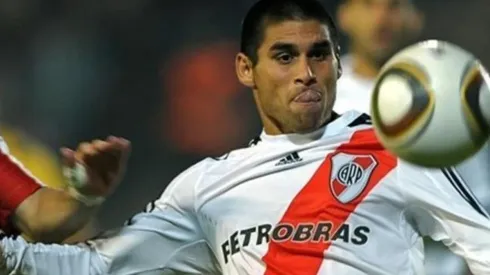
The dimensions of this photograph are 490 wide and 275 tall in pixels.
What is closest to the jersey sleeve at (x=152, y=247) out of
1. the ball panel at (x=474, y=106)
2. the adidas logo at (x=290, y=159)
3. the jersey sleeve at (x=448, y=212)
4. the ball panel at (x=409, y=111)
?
the adidas logo at (x=290, y=159)

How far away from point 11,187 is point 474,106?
3.99ft

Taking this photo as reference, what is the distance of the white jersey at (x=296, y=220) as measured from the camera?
11.5 feet

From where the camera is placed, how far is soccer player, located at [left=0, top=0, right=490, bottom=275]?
353 centimetres

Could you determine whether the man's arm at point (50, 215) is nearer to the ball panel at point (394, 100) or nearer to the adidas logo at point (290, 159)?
the adidas logo at point (290, 159)

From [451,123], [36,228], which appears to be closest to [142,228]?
[36,228]

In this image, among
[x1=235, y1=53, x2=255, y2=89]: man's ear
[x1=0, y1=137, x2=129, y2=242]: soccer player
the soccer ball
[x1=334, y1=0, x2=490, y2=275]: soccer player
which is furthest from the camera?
[x1=334, y1=0, x2=490, y2=275]: soccer player

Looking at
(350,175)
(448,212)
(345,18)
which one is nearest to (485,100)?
(448,212)

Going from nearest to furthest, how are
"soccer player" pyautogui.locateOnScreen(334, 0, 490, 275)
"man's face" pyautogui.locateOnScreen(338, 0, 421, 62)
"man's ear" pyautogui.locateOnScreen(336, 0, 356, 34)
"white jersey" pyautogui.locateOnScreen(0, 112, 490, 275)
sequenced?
"white jersey" pyautogui.locateOnScreen(0, 112, 490, 275) < "soccer player" pyautogui.locateOnScreen(334, 0, 490, 275) < "man's face" pyautogui.locateOnScreen(338, 0, 421, 62) < "man's ear" pyautogui.locateOnScreen(336, 0, 356, 34)

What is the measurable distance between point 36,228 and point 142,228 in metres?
0.32

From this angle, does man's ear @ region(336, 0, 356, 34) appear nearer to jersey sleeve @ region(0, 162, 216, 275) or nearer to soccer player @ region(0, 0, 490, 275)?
soccer player @ region(0, 0, 490, 275)

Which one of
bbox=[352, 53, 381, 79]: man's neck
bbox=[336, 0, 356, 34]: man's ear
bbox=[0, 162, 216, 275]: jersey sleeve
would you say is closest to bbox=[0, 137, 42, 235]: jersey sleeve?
bbox=[0, 162, 216, 275]: jersey sleeve

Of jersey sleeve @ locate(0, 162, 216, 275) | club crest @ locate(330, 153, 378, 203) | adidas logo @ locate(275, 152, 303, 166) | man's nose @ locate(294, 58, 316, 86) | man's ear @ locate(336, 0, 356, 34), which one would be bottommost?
jersey sleeve @ locate(0, 162, 216, 275)

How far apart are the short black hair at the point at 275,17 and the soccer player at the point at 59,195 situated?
2.20 ft

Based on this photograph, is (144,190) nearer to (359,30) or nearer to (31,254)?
(359,30)
